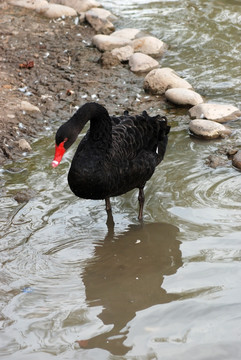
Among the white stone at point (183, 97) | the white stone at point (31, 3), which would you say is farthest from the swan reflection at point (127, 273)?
the white stone at point (31, 3)

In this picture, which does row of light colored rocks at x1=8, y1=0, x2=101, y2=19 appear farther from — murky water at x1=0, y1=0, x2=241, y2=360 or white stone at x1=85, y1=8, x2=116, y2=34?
murky water at x1=0, y1=0, x2=241, y2=360

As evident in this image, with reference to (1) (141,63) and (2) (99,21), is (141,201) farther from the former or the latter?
(2) (99,21)

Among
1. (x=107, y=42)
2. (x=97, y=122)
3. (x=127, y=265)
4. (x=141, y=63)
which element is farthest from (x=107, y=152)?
(x=107, y=42)

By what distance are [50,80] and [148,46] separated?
1.74 m

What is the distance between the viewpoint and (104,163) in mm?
4660

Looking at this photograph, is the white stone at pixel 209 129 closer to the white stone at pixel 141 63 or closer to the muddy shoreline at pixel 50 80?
the muddy shoreline at pixel 50 80

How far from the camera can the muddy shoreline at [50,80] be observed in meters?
6.88

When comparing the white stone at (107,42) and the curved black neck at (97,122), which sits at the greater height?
the curved black neck at (97,122)

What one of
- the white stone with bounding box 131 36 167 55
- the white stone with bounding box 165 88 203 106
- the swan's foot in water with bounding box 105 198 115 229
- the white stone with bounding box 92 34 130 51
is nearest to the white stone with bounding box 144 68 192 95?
the white stone with bounding box 165 88 203 106

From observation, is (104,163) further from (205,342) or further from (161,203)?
(205,342)

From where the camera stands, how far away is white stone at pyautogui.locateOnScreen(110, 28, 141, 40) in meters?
9.21

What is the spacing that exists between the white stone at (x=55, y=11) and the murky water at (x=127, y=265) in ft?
12.5

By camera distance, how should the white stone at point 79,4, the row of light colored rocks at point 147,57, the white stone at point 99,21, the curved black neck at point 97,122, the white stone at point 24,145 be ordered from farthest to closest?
the white stone at point 79,4, the white stone at point 99,21, the row of light colored rocks at point 147,57, the white stone at point 24,145, the curved black neck at point 97,122

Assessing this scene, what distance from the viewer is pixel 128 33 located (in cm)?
928
